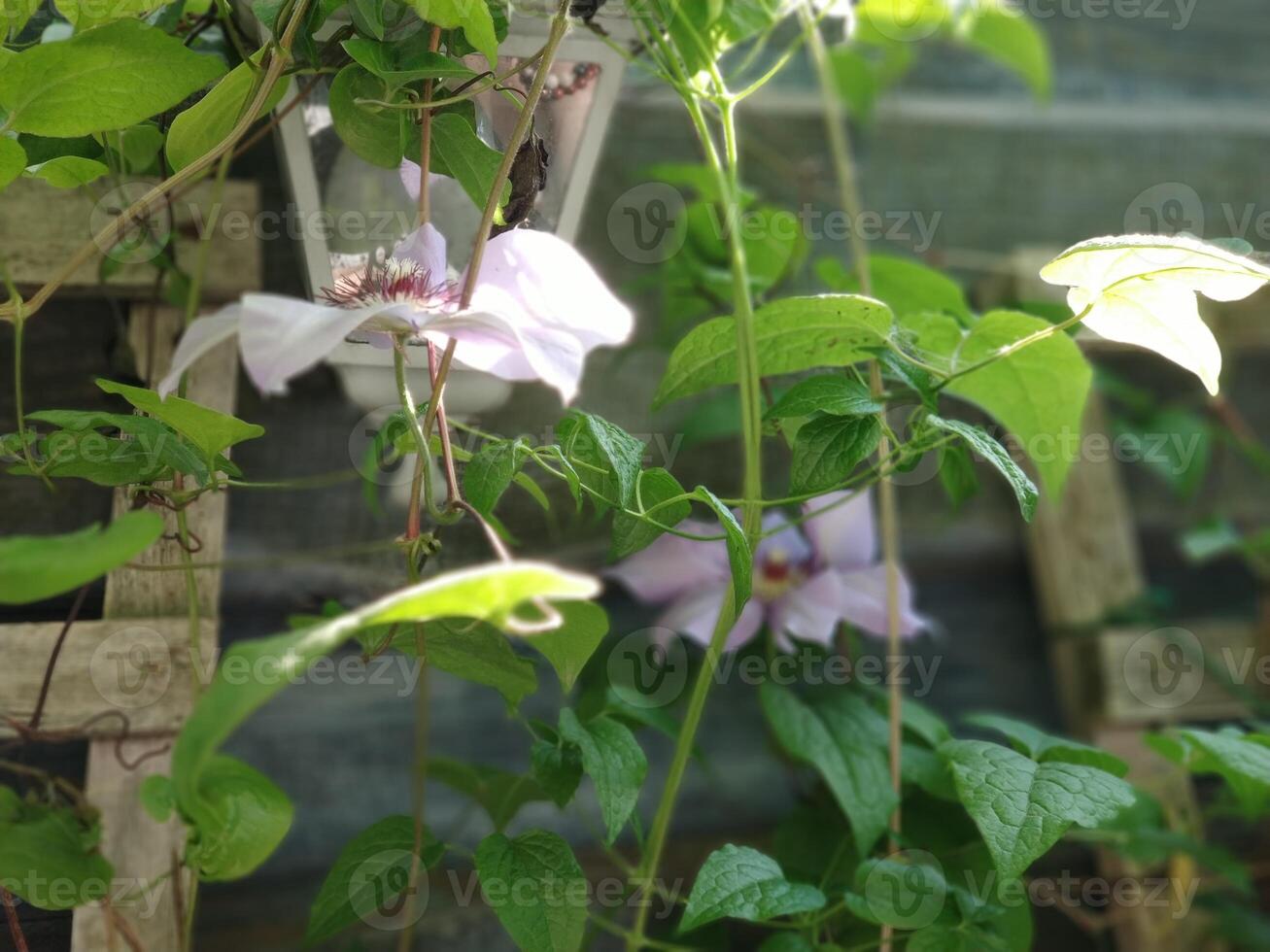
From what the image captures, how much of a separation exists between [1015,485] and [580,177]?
0.30 metres

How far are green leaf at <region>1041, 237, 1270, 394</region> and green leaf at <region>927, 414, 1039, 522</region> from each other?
8 centimetres

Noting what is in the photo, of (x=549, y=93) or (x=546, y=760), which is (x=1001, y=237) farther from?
(x=546, y=760)

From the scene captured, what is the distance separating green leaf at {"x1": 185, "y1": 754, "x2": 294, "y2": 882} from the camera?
0.48 meters

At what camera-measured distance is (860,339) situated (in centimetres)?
56

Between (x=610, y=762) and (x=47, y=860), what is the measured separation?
266 mm

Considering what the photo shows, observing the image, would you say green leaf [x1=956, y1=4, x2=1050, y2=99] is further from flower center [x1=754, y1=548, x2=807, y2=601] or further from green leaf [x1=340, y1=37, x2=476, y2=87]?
green leaf [x1=340, y1=37, x2=476, y2=87]

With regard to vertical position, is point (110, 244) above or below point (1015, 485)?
above

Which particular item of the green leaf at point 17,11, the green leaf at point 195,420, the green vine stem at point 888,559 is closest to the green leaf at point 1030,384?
the green vine stem at point 888,559

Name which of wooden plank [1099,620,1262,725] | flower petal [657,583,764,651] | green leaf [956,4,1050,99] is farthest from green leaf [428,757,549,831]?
green leaf [956,4,1050,99]

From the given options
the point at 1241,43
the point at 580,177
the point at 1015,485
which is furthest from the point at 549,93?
the point at 1241,43

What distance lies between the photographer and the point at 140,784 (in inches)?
23.5

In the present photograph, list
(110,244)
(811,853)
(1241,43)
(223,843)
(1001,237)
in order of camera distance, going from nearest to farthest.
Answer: (223,843) → (110,244) → (811,853) → (1001,237) → (1241,43)
